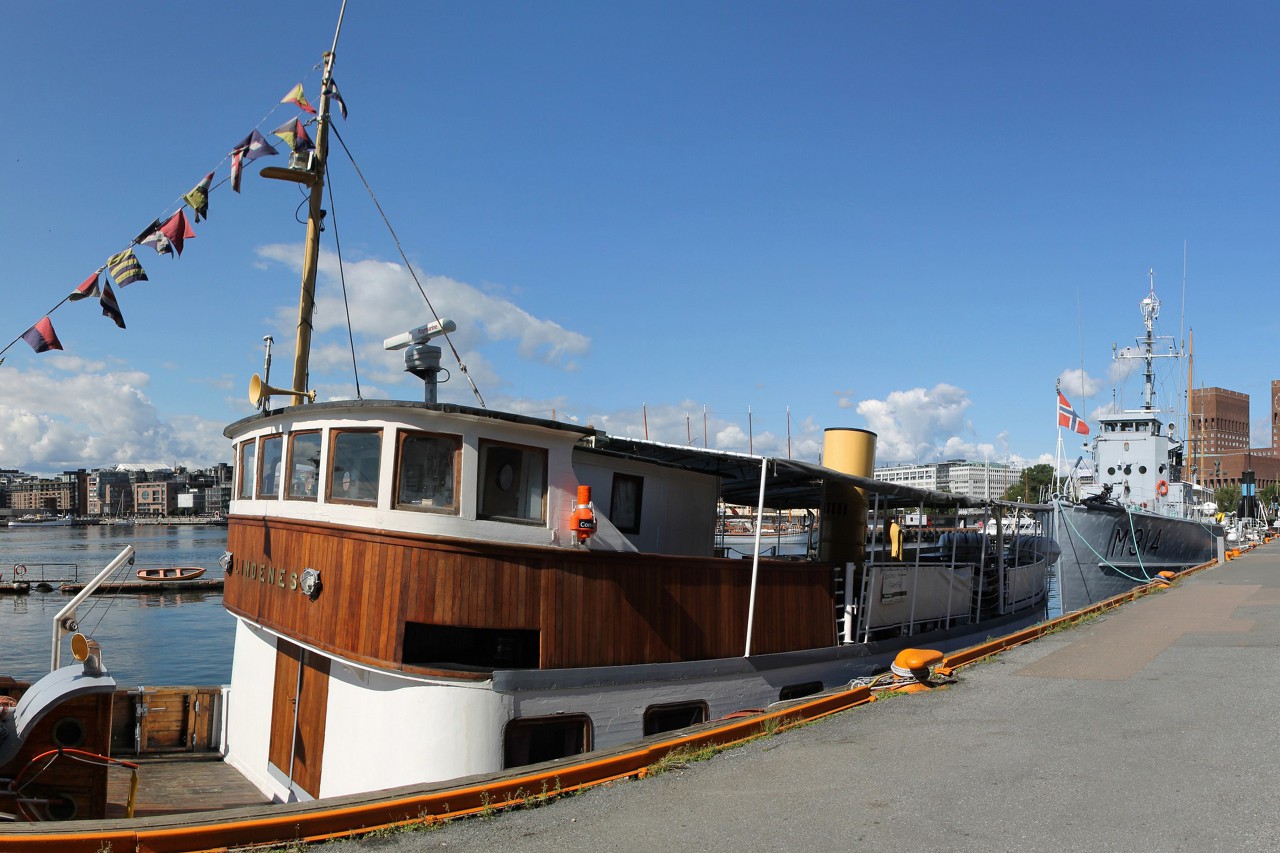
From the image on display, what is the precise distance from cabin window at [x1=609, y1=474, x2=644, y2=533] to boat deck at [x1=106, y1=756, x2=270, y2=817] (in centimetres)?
495

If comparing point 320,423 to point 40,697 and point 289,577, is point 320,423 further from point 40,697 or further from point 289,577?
point 40,697

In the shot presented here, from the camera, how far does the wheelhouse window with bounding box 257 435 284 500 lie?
375 inches

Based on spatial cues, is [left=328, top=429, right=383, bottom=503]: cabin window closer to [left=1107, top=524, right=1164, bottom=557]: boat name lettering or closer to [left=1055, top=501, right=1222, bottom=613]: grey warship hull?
[left=1055, top=501, right=1222, bottom=613]: grey warship hull

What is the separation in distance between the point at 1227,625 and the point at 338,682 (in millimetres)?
13411

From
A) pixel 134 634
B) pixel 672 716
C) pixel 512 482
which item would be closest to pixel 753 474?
pixel 672 716

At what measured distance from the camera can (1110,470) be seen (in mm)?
36781

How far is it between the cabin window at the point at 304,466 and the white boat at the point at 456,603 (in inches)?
1.0

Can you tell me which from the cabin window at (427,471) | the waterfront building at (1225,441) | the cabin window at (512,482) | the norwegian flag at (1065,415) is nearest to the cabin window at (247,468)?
the cabin window at (427,471)

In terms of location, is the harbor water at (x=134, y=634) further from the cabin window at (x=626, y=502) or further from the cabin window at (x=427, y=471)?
the cabin window at (x=427, y=471)

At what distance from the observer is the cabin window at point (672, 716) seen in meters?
9.22

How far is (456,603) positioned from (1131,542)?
27953 mm

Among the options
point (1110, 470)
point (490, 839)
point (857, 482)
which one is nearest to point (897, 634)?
point (857, 482)

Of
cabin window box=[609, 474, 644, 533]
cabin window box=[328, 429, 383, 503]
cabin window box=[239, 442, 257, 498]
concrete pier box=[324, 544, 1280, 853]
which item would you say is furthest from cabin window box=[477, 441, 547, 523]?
cabin window box=[239, 442, 257, 498]

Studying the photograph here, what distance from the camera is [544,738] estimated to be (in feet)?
→ 27.7
